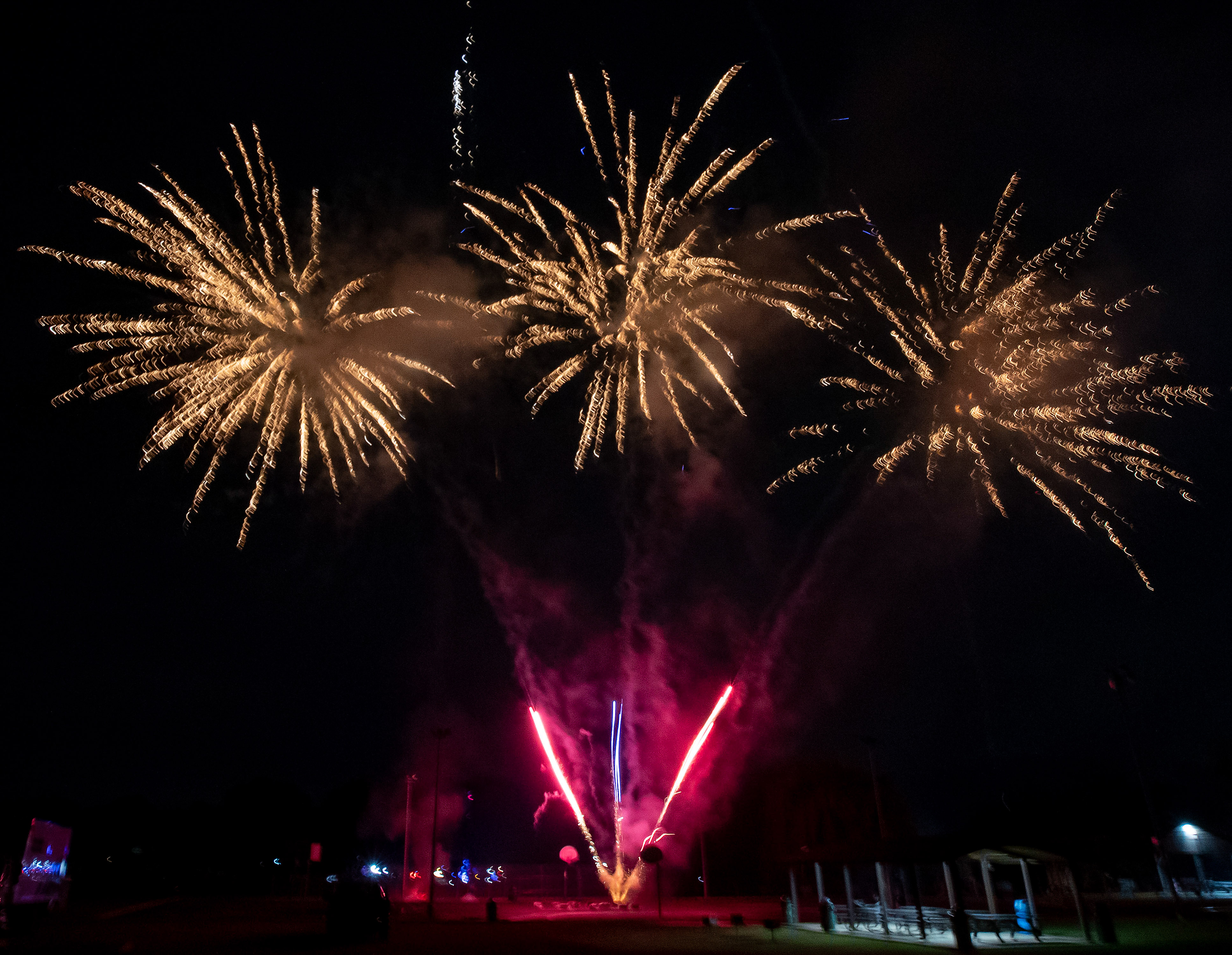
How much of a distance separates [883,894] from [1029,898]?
341 centimetres

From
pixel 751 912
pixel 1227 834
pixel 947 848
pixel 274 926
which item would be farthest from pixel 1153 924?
pixel 1227 834

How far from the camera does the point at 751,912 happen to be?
99.0 ft

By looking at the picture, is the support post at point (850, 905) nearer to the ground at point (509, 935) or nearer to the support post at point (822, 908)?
the support post at point (822, 908)

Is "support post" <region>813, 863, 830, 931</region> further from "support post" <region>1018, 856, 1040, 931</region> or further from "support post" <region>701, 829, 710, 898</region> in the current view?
"support post" <region>701, 829, 710, 898</region>

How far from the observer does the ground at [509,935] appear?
1641 cm

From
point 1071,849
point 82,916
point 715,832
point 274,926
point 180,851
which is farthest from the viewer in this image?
point 180,851

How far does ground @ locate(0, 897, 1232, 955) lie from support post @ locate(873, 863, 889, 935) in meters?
0.96

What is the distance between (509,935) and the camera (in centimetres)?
2012

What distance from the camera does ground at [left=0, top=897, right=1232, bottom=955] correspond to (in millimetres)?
16406

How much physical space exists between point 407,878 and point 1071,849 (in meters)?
35.9

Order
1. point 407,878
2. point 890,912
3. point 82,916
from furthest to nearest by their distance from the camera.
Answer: point 407,878 < point 82,916 < point 890,912

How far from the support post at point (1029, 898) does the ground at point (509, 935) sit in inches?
39.4

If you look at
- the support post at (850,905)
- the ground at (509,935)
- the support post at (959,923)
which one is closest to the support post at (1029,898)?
the ground at (509,935)

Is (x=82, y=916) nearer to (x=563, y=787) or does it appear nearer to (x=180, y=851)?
(x=563, y=787)
